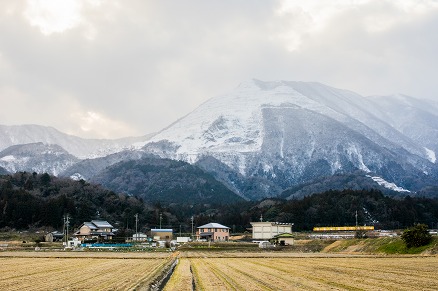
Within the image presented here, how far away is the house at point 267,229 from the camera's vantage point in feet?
413

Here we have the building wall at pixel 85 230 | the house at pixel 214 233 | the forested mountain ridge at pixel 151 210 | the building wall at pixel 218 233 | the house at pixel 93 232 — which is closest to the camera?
the house at pixel 93 232

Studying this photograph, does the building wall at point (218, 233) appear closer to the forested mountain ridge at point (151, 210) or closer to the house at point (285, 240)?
the forested mountain ridge at point (151, 210)

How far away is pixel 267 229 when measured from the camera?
12631 centimetres

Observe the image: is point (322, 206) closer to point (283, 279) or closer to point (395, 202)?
point (395, 202)

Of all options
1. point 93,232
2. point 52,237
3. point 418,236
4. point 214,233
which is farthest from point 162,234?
point 418,236

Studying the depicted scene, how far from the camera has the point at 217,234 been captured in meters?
135

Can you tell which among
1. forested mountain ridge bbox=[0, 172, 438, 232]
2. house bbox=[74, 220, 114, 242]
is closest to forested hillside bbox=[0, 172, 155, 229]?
forested mountain ridge bbox=[0, 172, 438, 232]

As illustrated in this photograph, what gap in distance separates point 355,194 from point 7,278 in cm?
15810

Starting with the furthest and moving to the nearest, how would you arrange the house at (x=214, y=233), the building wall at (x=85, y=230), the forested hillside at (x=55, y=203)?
the forested hillside at (x=55, y=203), the house at (x=214, y=233), the building wall at (x=85, y=230)

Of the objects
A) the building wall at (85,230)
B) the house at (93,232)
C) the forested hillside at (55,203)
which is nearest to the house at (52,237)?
the house at (93,232)

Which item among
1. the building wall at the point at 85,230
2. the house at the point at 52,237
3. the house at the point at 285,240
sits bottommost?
the house at the point at 285,240

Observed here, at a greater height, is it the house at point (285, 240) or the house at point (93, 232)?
the house at point (93, 232)

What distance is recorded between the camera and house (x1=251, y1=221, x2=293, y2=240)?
12575 centimetres

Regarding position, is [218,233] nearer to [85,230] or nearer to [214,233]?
[214,233]
